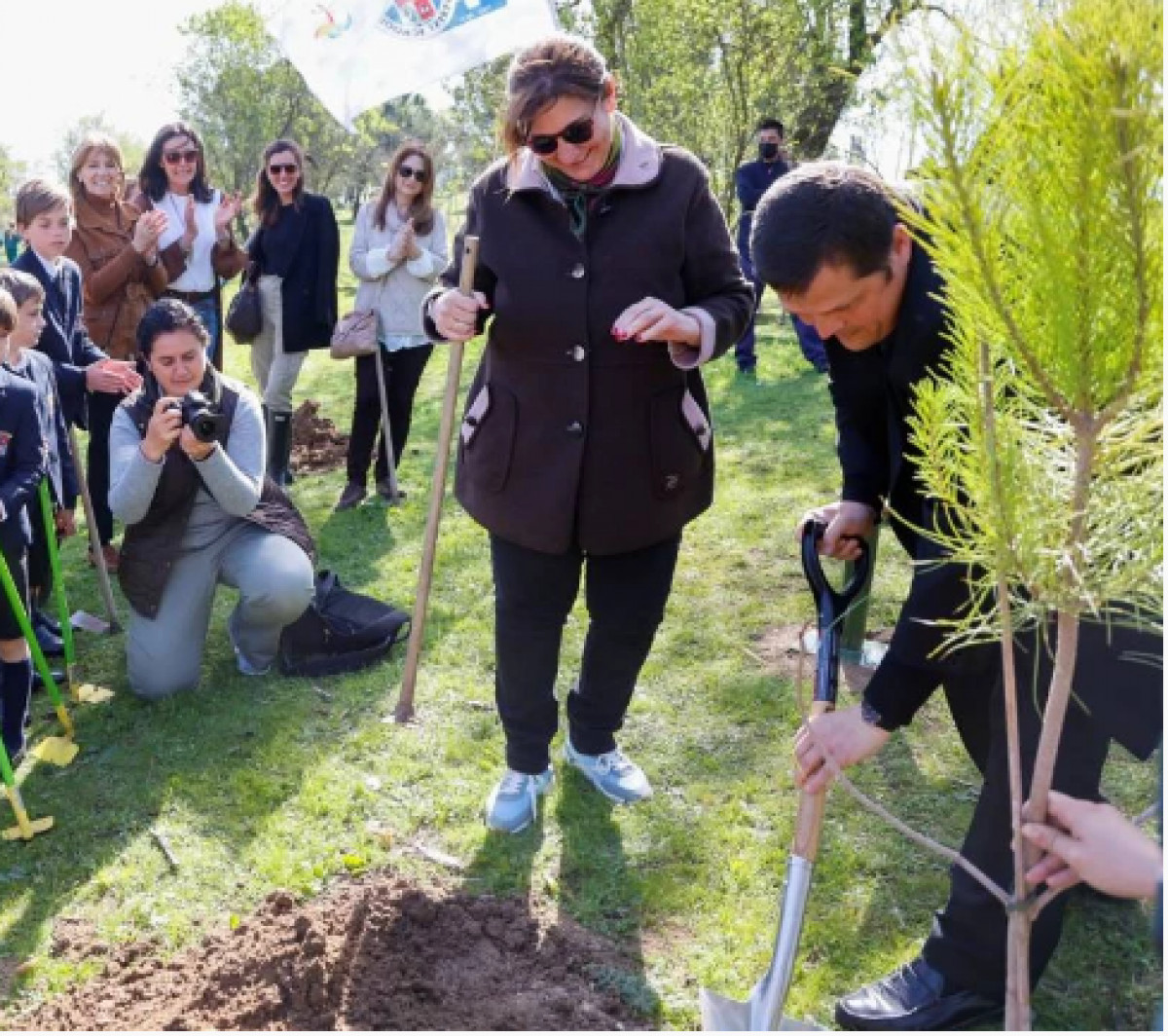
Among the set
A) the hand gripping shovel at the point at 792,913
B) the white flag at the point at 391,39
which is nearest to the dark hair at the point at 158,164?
the white flag at the point at 391,39

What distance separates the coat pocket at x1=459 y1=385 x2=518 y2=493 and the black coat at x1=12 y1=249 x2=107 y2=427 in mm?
2452

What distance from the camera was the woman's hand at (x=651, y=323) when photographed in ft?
8.77

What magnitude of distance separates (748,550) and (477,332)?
10.0 feet

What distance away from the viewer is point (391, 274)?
6.27 metres

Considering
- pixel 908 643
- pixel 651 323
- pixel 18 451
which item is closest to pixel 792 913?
pixel 908 643

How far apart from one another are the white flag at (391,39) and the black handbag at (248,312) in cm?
137

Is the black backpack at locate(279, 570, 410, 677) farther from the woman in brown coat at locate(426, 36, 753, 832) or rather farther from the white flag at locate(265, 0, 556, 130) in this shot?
the white flag at locate(265, 0, 556, 130)

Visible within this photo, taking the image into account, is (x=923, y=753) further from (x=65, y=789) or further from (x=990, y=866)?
(x=65, y=789)

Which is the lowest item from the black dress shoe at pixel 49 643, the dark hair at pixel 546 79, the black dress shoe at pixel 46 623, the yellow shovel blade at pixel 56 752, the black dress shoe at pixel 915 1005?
the yellow shovel blade at pixel 56 752

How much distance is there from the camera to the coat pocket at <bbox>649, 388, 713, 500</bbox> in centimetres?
300

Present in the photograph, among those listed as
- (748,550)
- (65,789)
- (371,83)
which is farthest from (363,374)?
(65,789)

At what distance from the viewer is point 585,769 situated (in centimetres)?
357

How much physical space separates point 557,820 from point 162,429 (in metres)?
1.82

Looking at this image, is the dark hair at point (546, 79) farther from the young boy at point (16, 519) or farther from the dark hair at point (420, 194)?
the dark hair at point (420, 194)
